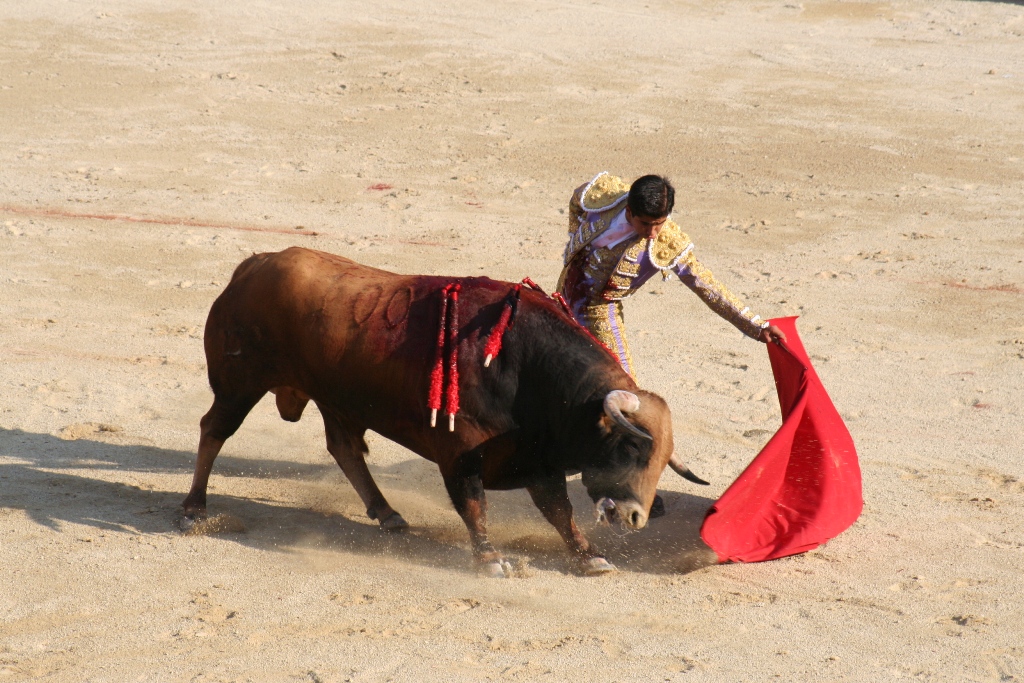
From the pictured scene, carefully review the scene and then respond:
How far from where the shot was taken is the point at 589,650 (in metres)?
4.17

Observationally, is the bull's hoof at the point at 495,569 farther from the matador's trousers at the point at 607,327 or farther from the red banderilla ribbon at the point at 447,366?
the matador's trousers at the point at 607,327

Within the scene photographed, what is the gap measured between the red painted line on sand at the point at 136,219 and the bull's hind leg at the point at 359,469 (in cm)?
377

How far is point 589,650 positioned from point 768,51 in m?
10.1

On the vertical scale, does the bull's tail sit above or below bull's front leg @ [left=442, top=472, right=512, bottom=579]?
above

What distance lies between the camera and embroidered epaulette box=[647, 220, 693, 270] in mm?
4816

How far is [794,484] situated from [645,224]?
1.23 meters

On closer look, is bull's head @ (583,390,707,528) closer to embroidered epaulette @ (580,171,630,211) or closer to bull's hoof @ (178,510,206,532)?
embroidered epaulette @ (580,171,630,211)

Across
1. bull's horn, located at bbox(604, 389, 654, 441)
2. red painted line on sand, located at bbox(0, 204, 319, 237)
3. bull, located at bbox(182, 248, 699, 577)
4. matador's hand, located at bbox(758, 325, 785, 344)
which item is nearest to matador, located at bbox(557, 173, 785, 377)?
matador's hand, located at bbox(758, 325, 785, 344)

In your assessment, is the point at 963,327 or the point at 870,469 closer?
the point at 870,469

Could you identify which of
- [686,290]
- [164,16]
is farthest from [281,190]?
[164,16]

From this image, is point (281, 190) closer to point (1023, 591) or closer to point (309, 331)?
point (309, 331)

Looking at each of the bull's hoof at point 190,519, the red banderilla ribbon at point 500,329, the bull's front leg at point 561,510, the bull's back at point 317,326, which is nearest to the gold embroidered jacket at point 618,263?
the red banderilla ribbon at point 500,329

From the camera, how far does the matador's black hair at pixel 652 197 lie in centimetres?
457

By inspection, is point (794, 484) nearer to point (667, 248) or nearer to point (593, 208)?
point (667, 248)
